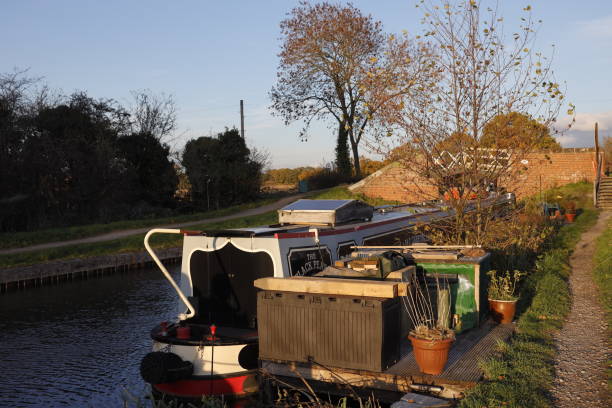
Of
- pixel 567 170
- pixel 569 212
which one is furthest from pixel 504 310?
pixel 567 170

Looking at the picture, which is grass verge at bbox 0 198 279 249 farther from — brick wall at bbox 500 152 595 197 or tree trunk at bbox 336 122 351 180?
brick wall at bbox 500 152 595 197

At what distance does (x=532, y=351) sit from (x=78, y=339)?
10.1 m

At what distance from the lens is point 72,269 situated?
2133 centimetres

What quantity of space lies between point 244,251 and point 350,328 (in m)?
3.70

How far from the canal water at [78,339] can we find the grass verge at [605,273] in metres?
8.03

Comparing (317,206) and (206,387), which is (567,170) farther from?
(206,387)

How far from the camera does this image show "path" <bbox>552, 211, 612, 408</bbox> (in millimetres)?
6344

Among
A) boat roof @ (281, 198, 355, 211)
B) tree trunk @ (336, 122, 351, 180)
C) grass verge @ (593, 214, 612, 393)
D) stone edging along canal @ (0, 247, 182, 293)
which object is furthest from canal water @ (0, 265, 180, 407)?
tree trunk @ (336, 122, 351, 180)

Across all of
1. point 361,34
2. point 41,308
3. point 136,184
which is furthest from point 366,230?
point 361,34

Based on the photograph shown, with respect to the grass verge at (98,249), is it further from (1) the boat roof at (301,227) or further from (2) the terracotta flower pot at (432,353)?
(2) the terracotta flower pot at (432,353)

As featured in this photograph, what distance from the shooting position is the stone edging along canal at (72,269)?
19.6 m

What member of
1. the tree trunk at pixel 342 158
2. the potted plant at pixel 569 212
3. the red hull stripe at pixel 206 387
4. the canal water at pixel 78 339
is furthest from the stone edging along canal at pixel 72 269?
the tree trunk at pixel 342 158

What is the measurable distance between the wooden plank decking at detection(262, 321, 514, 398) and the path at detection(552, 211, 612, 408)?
3.02 ft

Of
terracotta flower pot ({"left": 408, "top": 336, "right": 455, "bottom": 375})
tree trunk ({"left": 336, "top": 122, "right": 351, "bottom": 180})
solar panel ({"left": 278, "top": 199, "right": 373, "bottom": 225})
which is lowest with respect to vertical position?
terracotta flower pot ({"left": 408, "top": 336, "right": 455, "bottom": 375})
